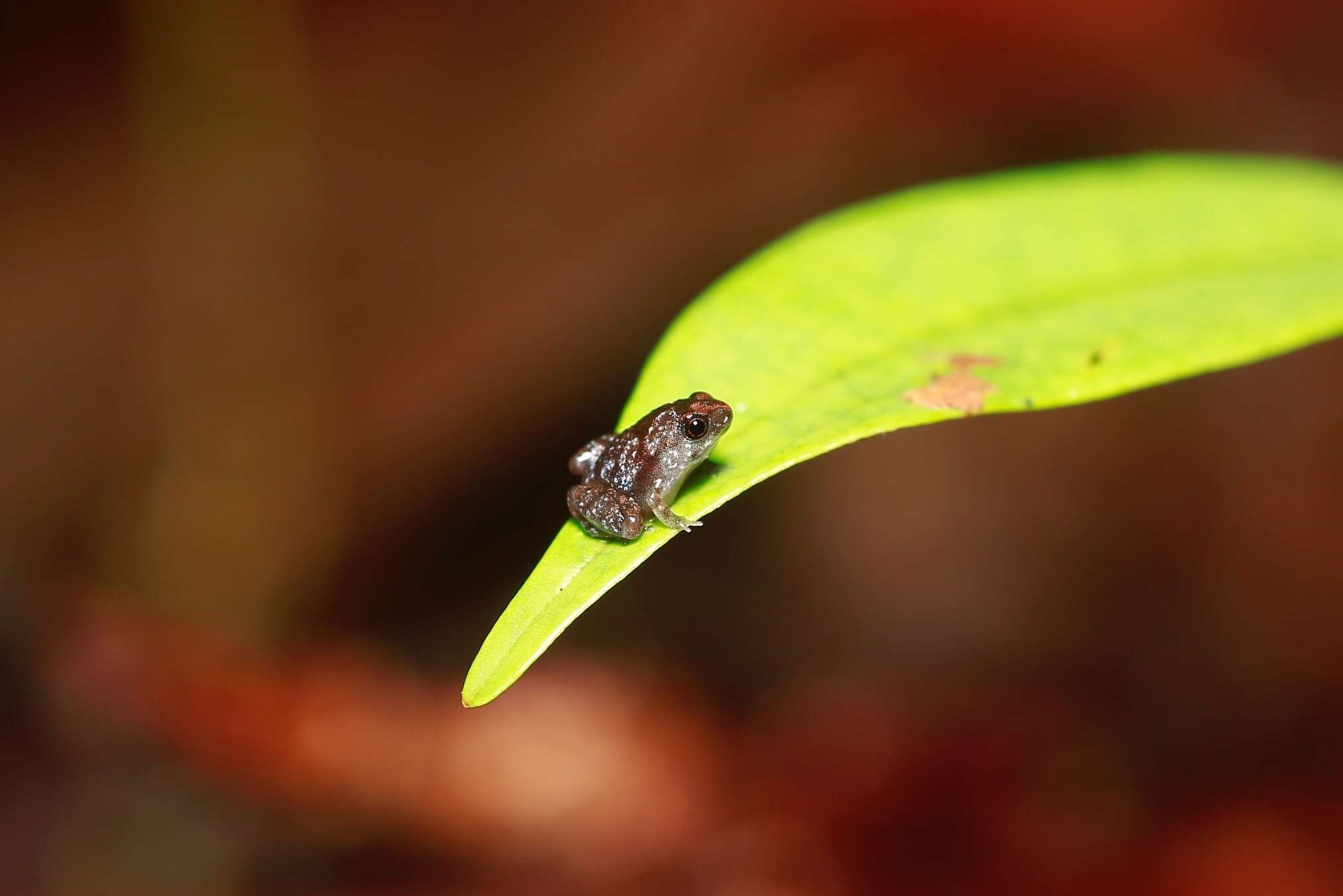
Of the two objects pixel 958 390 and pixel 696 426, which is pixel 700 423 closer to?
pixel 696 426

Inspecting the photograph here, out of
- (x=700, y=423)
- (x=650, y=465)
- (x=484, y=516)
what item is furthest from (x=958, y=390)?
(x=484, y=516)

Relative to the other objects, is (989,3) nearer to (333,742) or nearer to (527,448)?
(527,448)

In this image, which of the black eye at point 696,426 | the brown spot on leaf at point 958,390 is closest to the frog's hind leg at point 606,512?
the black eye at point 696,426

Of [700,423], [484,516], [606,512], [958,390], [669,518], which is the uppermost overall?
[484,516]

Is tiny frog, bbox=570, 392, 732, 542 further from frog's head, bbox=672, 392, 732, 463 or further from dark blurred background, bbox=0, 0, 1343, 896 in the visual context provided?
dark blurred background, bbox=0, 0, 1343, 896

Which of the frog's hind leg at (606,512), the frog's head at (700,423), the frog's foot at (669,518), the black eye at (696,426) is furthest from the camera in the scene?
the black eye at (696,426)

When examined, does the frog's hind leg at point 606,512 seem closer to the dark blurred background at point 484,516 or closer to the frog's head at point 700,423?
the frog's head at point 700,423
